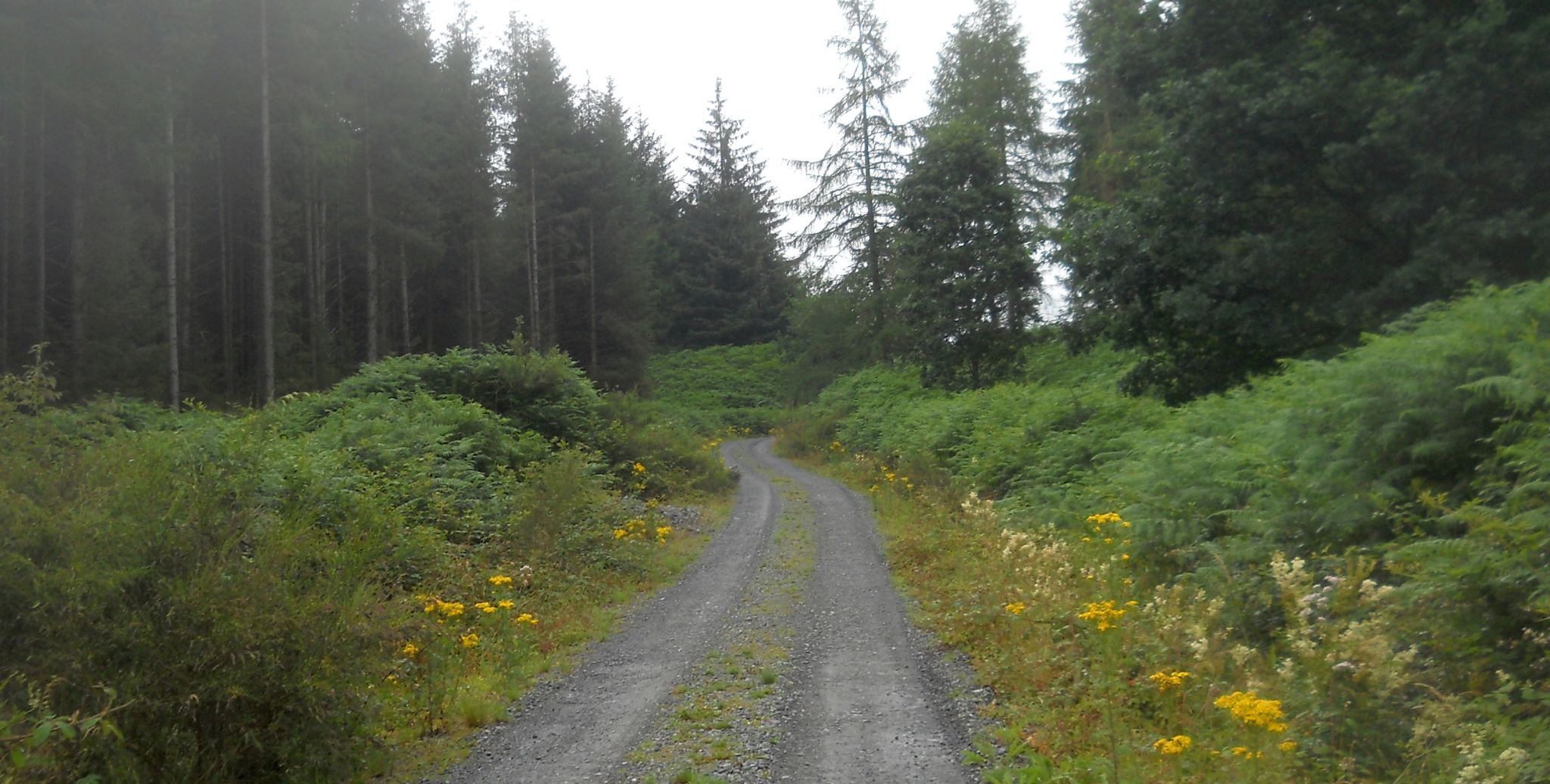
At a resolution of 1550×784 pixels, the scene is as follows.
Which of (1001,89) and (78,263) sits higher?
(1001,89)

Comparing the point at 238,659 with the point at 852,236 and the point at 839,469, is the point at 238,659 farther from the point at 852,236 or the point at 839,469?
the point at 852,236

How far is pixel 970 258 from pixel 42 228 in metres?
23.2

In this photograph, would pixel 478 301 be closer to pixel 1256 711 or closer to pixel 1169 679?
pixel 1169 679

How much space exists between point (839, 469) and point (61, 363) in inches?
733

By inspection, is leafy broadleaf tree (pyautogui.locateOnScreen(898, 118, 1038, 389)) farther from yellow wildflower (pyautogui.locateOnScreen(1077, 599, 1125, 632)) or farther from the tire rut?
yellow wildflower (pyautogui.locateOnScreen(1077, 599, 1125, 632))

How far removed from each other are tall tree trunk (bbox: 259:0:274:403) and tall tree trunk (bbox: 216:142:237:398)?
18.0ft

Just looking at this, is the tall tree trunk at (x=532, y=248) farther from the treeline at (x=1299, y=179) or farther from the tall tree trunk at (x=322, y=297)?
the treeline at (x=1299, y=179)

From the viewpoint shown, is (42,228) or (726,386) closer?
(42,228)

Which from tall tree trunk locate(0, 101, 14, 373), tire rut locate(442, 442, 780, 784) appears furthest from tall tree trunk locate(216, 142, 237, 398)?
tire rut locate(442, 442, 780, 784)

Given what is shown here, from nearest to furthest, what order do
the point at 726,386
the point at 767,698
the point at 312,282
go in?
the point at 767,698, the point at 312,282, the point at 726,386

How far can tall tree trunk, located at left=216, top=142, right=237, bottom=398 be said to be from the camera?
28.0m

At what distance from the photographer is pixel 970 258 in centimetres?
2862

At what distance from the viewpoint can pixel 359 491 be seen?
1073cm

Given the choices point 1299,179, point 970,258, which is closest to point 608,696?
point 1299,179
